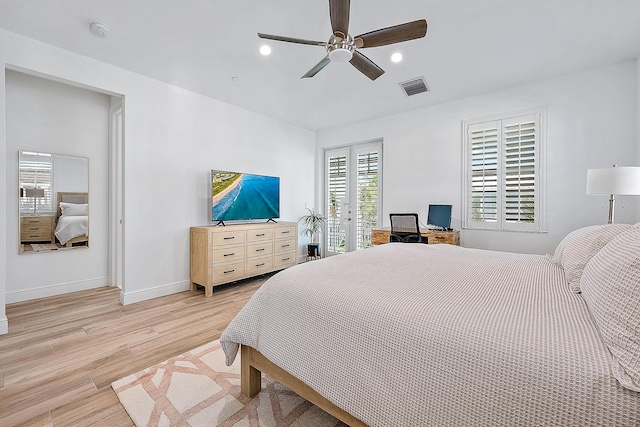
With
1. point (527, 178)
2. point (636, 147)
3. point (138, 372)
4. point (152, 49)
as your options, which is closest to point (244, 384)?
point (138, 372)

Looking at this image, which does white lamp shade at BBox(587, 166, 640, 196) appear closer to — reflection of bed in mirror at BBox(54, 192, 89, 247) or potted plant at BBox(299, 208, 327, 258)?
potted plant at BBox(299, 208, 327, 258)

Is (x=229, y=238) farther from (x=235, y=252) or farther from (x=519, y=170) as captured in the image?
(x=519, y=170)

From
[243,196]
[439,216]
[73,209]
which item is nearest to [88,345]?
[73,209]

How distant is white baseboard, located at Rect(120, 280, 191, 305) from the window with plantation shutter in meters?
4.06

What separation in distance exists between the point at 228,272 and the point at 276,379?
2.48m

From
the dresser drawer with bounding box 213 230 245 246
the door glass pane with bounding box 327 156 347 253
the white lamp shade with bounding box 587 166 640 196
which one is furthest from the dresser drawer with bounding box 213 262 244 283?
the white lamp shade with bounding box 587 166 640 196

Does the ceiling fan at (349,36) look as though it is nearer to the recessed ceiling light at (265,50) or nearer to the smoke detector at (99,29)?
the recessed ceiling light at (265,50)

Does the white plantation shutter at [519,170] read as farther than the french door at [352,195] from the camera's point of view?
No

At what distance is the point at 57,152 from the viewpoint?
3.46 m

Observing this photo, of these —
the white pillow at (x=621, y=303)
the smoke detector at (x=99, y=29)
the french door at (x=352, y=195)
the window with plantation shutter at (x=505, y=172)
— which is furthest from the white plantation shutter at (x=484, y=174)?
the smoke detector at (x=99, y=29)

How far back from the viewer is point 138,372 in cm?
190

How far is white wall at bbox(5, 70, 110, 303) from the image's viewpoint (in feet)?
10.3

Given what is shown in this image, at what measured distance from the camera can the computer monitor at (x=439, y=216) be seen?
4116mm

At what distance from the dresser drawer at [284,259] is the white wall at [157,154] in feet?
3.92
